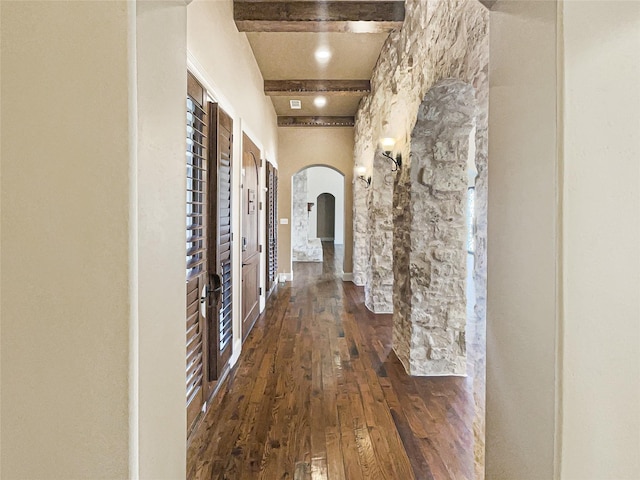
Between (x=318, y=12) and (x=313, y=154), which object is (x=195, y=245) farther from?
(x=313, y=154)

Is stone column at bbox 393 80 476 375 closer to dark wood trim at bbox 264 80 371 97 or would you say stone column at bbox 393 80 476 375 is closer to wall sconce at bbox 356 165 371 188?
dark wood trim at bbox 264 80 371 97

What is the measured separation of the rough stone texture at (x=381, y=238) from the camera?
192 inches

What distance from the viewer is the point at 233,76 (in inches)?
123

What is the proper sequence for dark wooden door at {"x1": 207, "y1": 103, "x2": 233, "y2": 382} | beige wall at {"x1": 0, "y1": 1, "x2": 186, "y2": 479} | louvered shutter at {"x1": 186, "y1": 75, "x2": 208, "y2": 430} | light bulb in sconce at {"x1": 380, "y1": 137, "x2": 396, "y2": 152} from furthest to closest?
light bulb in sconce at {"x1": 380, "y1": 137, "x2": 396, "y2": 152} → dark wooden door at {"x1": 207, "y1": 103, "x2": 233, "y2": 382} → louvered shutter at {"x1": 186, "y1": 75, "x2": 208, "y2": 430} → beige wall at {"x1": 0, "y1": 1, "x2": 186, "y2": 479}

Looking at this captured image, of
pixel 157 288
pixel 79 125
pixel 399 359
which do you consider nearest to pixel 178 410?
pixel 157 288

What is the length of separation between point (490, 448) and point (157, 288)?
3.58 feet

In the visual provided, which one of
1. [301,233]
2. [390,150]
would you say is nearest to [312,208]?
[301,233]

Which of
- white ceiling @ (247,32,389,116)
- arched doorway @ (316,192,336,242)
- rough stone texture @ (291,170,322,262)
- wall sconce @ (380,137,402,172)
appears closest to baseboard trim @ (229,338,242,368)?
wall sconce @ (380,137,402,172)

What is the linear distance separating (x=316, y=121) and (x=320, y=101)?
976mm

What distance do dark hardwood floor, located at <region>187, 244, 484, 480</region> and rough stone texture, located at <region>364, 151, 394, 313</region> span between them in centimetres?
104
